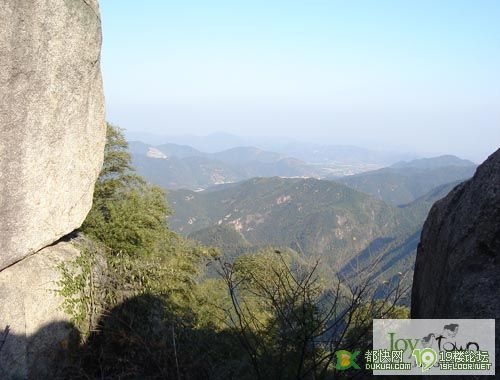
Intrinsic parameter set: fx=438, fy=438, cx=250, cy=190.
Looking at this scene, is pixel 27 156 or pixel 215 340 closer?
pixel 27 156

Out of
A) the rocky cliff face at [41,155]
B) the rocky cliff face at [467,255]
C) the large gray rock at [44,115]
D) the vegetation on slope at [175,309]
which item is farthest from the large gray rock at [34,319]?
the rocky cliff face at [467,255]

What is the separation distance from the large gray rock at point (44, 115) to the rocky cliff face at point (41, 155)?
2 cm

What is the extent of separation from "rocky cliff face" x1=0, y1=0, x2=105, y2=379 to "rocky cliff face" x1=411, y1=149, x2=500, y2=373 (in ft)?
25.0

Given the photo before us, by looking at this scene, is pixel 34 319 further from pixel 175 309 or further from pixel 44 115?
pixel 175 309

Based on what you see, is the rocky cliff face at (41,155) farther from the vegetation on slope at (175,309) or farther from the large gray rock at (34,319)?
the vegetation on slope at (175,309)

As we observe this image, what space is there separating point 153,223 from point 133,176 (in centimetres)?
505

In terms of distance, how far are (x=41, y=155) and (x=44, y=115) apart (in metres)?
0.83

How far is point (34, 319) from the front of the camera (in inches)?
385

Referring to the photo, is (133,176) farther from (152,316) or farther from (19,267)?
(19,267)

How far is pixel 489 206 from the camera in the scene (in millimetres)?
6359

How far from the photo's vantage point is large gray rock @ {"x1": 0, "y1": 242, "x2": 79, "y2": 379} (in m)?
8.95

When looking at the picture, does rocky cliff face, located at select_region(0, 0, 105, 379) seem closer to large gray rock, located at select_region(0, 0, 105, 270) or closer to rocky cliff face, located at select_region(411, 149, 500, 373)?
large gray rock, located at select_region(0, 0, 105, 270)

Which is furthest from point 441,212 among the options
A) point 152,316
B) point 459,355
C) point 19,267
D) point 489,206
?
point 19,267

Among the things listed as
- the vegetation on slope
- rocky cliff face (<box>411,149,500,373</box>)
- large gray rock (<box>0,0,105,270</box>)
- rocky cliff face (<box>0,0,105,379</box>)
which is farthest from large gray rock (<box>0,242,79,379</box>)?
rocky cliff face (<box>411,149,500,373</box>)
